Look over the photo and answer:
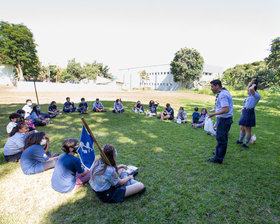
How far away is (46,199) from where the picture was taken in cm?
314

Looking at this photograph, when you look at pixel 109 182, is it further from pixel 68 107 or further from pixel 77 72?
pixel 77 72

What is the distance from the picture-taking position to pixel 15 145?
4.31 metres

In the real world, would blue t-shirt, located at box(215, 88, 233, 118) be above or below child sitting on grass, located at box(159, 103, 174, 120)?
above

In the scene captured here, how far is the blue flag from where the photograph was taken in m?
3.02

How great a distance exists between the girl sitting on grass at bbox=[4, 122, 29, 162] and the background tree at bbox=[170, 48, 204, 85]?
152 ft

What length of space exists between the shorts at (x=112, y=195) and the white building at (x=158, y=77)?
2003 inches

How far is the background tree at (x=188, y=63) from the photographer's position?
45.9m

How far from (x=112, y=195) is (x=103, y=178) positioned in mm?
425

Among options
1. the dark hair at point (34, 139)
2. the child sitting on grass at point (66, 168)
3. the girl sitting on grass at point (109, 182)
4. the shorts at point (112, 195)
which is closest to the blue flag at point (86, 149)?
the child sitting on grass at point (66, 168)

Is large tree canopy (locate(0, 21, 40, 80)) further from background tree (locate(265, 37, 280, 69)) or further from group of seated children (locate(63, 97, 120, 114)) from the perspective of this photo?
background tree (locate(265, 37, 280, 69))

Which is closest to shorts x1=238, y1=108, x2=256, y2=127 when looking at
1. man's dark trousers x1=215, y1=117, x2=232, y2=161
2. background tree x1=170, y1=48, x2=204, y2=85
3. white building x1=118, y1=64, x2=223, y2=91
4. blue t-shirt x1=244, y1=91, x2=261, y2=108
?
blue t-shirt x1=244, y1=91, x2=261, y2=108

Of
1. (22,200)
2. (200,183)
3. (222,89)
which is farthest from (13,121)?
(222,89)

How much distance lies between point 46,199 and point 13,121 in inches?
136

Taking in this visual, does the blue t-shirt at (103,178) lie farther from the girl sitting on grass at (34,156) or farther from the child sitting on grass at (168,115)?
the child sitting on grass at (168,115)
